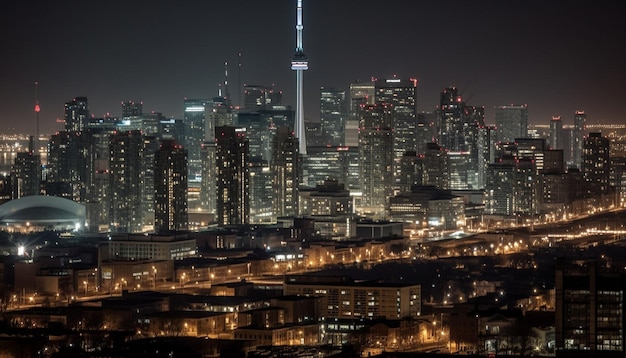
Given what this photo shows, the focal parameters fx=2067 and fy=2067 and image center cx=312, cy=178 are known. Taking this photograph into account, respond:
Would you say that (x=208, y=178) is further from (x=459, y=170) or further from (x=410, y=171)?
(x=459, y=170)

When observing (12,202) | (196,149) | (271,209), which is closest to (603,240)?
(271,209)

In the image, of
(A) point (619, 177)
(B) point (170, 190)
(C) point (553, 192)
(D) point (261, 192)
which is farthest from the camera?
(A) point (619, 177)

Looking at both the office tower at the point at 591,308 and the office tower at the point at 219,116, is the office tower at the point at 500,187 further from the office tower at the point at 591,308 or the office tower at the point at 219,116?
the office tower at the point at 591,308

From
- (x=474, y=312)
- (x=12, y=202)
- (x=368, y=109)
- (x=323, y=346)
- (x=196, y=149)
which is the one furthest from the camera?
(x=196, y=149)

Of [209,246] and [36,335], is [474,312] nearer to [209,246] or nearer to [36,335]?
[36,335]

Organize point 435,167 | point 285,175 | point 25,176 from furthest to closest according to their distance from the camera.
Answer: point 435,167
point 25,176
point 285,175

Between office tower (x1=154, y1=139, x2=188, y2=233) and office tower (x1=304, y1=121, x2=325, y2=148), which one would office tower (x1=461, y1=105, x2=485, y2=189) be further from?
office tower (x1=154, y1=139, x2=188, y2=233)

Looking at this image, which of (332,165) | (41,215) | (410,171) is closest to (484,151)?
(332,165)

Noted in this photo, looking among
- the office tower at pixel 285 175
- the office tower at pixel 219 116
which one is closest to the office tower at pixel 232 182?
the office tower at pixel 285 175

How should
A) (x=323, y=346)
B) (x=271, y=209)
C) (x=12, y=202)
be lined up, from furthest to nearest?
(x=271, y=209) → (x=12, y=202) → (x=323, y=346)
